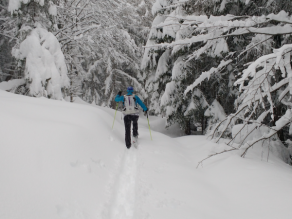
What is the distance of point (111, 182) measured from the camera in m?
3.72

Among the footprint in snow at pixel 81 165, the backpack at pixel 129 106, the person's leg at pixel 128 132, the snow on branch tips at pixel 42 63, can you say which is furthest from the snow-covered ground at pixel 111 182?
the snow on branch tips at pixel 42 63

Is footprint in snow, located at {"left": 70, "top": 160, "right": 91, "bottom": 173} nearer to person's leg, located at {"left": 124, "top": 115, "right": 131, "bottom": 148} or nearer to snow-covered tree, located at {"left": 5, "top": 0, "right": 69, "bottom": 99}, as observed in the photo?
person's leg, located at {"left": 124, "top": 115, "right": 131, "bottom": 148}

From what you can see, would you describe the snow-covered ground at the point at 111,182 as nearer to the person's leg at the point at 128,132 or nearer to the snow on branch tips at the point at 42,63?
the person's leg at the point at 128,132

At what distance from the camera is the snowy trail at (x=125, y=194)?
2.84 m

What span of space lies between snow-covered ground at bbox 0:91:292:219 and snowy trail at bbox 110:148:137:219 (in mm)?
15

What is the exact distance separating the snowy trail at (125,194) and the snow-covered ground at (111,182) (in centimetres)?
1

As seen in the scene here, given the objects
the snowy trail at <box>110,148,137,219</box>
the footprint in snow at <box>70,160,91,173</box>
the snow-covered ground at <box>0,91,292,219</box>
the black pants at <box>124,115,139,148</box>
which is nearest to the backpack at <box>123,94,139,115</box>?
the black pants at <box>124,115,139,148</box>

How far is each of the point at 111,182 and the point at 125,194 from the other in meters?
0.49

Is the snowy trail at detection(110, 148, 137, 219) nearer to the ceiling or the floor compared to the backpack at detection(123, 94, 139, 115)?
nearer to the floor

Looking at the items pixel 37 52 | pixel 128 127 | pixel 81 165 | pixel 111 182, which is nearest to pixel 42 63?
pixel 37 52

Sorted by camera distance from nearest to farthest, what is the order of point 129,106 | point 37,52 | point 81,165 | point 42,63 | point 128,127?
point 81,165
point 128,127
point 129,106
point 37,52
point 42,63

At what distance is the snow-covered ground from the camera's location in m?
2.55

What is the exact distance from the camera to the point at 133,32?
60.8 feet

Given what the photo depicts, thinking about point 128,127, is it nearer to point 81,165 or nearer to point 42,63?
point 81,165
